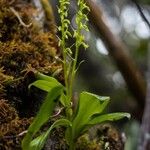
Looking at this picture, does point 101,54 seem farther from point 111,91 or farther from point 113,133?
point 113,133

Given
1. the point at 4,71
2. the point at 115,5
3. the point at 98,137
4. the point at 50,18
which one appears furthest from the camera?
the point at 115,5

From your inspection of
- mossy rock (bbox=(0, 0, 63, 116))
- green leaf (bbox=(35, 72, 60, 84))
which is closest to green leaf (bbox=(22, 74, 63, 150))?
green leaf (bbox=(35, 72, 60, 84))

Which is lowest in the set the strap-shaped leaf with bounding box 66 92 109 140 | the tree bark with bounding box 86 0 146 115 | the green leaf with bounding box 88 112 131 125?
the tree bark with bounding box 86 0 146 115

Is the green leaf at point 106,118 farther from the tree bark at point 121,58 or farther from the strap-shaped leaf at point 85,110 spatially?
the tree bark at point 121,58

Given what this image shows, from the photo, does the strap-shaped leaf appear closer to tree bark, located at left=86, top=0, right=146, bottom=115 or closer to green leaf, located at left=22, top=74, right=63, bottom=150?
green leaf, located at left=22, top=74, right=63, bottom=150

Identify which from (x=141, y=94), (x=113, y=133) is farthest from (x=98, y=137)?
(x=141, y=94)

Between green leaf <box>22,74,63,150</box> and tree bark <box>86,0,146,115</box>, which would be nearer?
green leaf <box>22,74,63,150</box>
